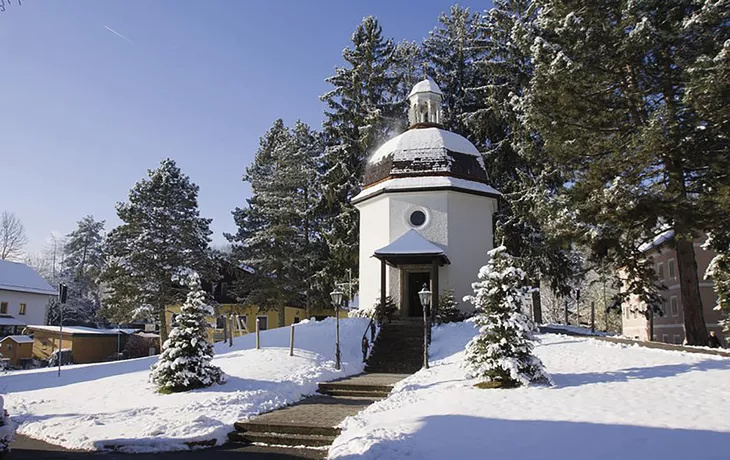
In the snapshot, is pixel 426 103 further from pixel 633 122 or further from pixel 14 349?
pixel 14 349

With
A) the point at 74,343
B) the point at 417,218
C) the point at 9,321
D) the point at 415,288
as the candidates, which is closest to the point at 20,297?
the point at 9,321

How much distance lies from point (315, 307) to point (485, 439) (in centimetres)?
2824

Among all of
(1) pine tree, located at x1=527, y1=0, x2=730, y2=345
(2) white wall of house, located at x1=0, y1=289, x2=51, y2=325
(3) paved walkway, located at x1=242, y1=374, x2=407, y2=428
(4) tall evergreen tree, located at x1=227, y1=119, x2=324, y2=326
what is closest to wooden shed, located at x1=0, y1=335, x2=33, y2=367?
(2) white wall of house, located at x1=0, y1=289, x2=51, y2=325

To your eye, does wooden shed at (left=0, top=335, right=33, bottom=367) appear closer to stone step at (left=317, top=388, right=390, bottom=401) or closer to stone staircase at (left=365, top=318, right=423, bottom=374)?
stone staircase at (left=365, top=318, right=423, bottom=374)

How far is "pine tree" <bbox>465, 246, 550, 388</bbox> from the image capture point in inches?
456

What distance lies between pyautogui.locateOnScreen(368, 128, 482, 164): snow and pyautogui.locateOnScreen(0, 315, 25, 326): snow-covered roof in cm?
2920

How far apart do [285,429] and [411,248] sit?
12608 millimetres

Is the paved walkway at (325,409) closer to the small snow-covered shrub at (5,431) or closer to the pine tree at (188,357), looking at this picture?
the pine tree at (188,357)

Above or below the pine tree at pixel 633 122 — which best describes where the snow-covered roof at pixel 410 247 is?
below

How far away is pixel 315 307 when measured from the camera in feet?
119

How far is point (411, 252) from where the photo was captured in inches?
863

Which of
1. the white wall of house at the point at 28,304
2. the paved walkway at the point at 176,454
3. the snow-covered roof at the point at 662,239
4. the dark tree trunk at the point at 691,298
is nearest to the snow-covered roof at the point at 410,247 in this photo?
the snow-covered roof at the point at 662,239

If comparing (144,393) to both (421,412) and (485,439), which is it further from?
(485,439)

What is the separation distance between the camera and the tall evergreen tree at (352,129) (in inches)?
1277
